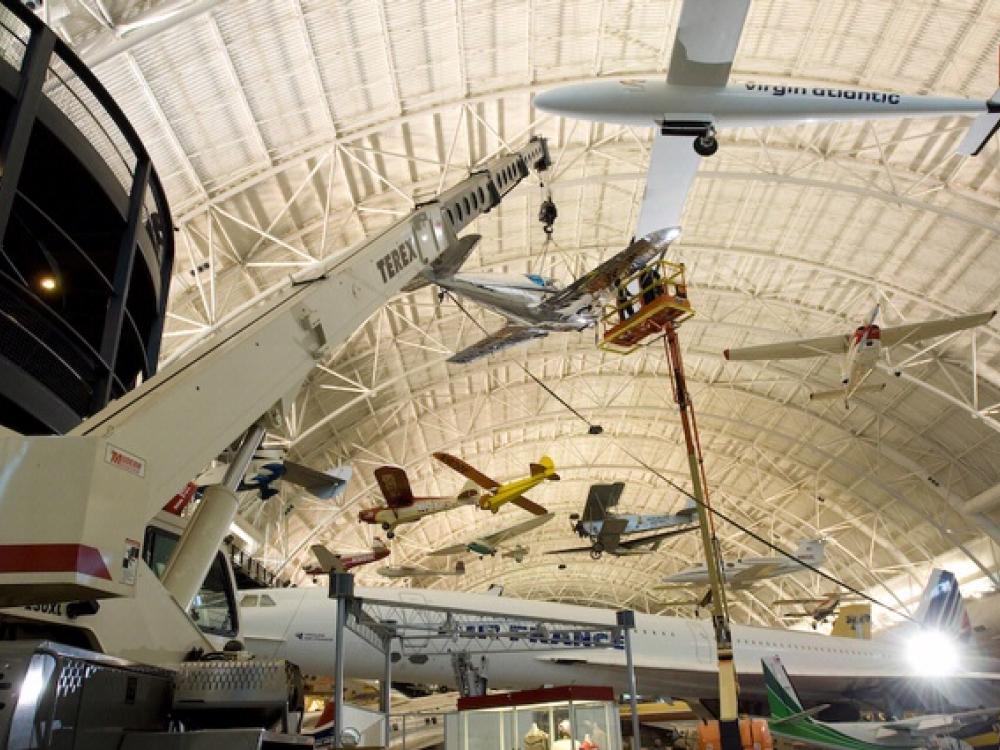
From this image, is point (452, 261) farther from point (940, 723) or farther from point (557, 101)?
point (940, 723)

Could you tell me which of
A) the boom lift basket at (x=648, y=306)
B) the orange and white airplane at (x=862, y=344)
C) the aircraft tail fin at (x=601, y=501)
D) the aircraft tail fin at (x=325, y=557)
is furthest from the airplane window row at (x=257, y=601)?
the orange and white airplane at (x=862, y=344)

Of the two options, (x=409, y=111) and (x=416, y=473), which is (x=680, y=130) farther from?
(x=416, y=473)

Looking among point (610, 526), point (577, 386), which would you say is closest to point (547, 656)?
point (610, 526)

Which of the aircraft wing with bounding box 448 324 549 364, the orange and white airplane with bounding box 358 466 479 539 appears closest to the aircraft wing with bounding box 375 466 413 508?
the orange and white airplane with bounding box 358 466 479 539

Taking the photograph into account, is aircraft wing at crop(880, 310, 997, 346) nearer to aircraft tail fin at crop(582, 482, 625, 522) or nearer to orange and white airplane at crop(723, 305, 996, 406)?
orange and white airplane at crop(723, 305, 996, 406)

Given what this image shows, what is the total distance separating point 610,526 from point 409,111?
568 inches

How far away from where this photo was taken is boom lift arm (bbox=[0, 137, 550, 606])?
3.57 meters

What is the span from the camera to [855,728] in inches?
798

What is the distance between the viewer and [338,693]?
866cm

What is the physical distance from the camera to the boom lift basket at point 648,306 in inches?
656

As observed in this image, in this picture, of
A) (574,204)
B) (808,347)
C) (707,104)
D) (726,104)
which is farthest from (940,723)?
(574,204)

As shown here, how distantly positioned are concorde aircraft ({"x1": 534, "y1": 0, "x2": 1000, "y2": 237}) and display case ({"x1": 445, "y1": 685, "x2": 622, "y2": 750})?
9784 millimetres

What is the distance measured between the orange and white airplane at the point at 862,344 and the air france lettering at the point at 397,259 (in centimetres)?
1579

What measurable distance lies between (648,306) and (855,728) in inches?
503
